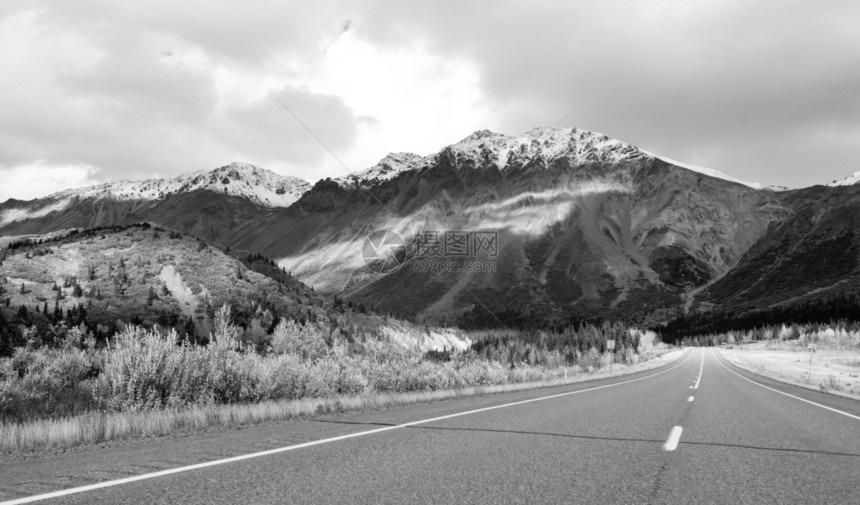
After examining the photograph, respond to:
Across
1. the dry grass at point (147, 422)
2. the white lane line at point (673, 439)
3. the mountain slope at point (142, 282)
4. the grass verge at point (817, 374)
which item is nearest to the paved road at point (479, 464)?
the white lane line at point (673, 439)

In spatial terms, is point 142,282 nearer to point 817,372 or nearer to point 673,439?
point 673,439

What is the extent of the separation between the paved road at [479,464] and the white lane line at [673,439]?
0.07ft

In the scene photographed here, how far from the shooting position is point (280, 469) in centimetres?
609

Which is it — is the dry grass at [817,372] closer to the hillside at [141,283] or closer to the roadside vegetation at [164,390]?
the roadside vegetation at [164,390]

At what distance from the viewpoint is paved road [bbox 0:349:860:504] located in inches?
208

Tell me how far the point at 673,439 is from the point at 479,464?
14.2 feet

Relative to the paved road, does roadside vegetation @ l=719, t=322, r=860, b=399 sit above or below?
below

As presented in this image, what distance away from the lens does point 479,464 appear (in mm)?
6602

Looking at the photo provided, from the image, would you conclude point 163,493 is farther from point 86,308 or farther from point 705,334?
point 705,334

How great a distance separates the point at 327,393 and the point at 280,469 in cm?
951

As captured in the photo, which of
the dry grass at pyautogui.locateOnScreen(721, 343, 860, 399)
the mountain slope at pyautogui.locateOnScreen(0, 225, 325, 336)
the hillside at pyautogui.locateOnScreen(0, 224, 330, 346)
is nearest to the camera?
the dry grass at pyautogui.locateOnScreen(721, 343, 860, 399)

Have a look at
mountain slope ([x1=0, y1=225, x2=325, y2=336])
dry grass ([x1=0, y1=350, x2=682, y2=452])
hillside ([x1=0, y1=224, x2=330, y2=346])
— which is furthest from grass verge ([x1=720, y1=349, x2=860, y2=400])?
mountain slope ([x1=0, y1=225, x2=325, y2=336])

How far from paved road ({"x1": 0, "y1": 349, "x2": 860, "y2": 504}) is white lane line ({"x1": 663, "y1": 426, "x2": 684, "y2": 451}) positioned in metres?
0.02

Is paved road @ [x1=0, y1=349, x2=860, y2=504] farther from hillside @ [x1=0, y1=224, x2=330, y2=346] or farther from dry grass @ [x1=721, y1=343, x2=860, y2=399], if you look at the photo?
hillside @ [x1=0, y1=224, x2=330, y2=346]
